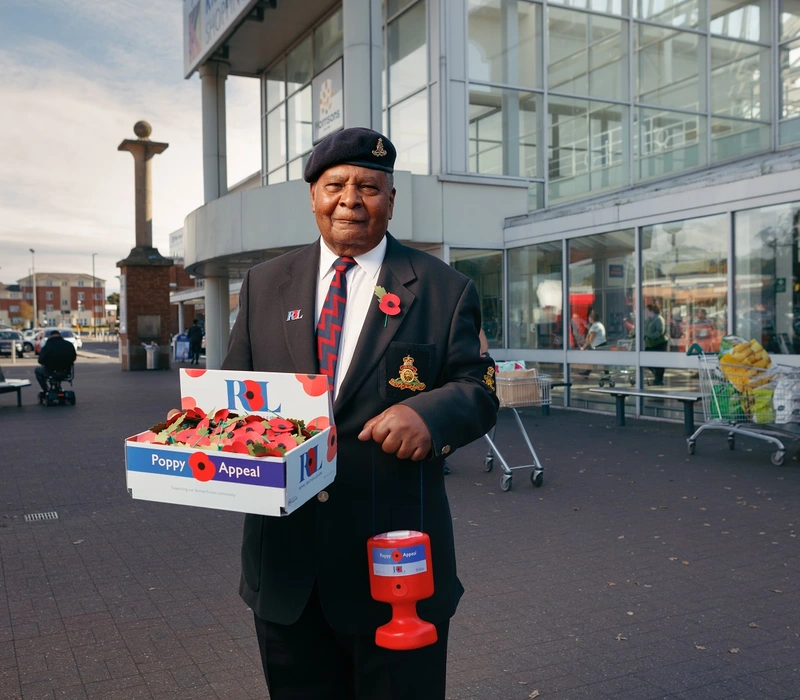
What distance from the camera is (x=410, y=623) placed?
1.81m

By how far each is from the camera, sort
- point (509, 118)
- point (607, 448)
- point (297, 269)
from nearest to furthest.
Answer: point (297, 269) < point (607, 448) < point (509, 118)

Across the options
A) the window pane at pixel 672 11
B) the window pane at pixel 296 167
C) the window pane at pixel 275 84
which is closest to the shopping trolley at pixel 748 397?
the window pane at pixel 672 11

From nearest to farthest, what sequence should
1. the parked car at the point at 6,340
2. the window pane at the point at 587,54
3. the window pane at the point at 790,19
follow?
the window pane at the point at 587,54 → the window pane at the point at 790,19 → the parked car at the point at 6,340

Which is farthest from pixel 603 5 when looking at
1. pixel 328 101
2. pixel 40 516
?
pixel 40 516

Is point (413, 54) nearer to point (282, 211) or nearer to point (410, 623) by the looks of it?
point (282, 211)

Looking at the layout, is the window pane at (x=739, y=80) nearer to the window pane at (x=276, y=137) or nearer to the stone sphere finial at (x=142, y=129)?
the window pane at (x=276, y=137)

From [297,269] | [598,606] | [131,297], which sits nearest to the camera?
[297,269]

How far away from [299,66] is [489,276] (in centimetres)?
1053

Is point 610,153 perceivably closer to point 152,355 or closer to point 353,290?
point 353,290

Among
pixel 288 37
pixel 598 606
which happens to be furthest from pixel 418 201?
pixel 598 606

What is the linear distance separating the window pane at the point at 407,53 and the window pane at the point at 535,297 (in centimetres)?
434

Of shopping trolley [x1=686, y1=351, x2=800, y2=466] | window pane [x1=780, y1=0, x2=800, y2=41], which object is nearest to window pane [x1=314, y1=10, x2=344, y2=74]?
window pane [x1=780, y1=0, x2=800, y2=41]

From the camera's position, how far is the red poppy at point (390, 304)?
1.99 metres

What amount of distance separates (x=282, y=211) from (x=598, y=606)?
1308 centimetres
